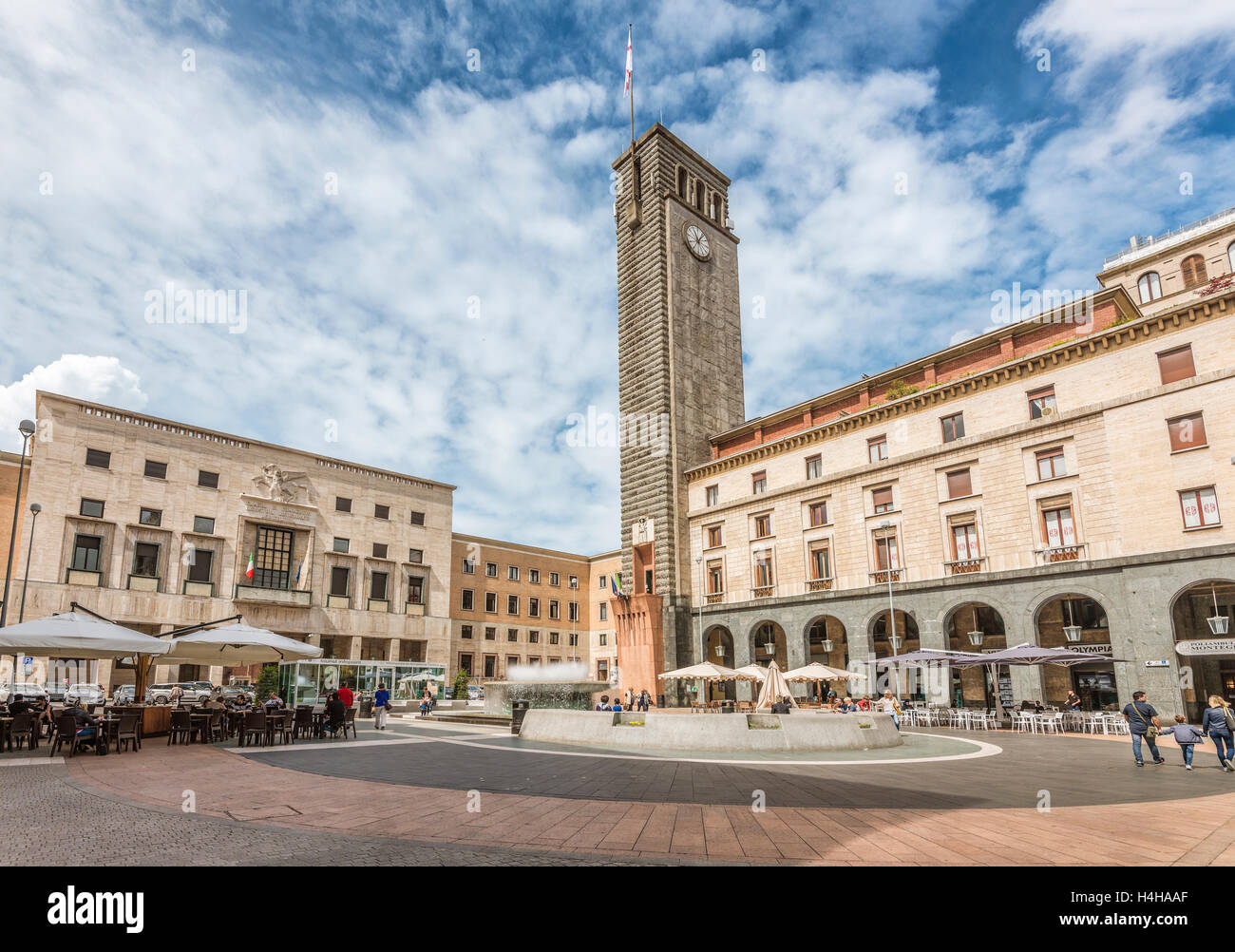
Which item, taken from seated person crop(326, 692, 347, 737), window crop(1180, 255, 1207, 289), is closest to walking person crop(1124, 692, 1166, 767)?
seated person crop(326, 692, 347, 737)

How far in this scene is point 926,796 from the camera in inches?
409

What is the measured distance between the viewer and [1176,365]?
2572 centimetres

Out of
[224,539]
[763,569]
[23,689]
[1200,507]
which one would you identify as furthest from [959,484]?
→ [23,689]

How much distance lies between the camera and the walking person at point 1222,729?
44.6ft

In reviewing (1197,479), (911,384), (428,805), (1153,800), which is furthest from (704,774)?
(911,384)

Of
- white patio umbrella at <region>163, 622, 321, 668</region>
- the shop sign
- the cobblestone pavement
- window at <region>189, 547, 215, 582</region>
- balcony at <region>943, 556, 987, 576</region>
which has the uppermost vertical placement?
window at <region>189, 547, 215, 582</region>

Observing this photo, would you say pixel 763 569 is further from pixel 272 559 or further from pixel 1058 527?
pixel 272 559

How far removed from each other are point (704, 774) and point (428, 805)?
5.80 meters

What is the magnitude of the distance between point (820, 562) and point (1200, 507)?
642 inches

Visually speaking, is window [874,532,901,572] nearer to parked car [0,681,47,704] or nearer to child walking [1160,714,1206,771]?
child walking [1160,714,1206,771]

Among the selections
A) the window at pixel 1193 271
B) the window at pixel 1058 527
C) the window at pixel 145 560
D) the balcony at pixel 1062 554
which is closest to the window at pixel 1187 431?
the window at pixel 1058 527

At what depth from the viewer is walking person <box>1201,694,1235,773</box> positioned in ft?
44.6

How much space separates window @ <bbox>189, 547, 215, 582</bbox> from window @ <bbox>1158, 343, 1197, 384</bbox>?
53934 mm
